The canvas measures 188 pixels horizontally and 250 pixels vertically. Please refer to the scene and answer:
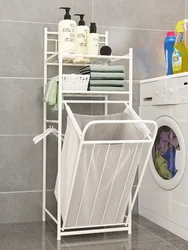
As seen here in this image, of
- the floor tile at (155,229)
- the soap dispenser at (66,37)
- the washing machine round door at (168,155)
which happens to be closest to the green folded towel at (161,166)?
the washing machine round door at (168,155)

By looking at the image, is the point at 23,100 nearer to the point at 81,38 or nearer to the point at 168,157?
the point at 81,38

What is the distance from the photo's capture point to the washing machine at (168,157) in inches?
99.0

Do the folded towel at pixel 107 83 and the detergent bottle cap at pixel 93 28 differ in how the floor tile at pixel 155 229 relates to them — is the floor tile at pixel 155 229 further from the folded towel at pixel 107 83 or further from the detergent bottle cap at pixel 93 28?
the detergent bottle cap at pixel 93 28

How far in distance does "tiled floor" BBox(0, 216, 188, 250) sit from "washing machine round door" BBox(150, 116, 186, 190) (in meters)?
0.29

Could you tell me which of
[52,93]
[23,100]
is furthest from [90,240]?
[23,100]

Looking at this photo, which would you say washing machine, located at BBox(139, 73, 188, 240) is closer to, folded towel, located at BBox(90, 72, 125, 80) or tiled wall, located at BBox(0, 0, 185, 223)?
folded towel, located at BBox(90, 72, 125, 80)

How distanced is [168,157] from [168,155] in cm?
1

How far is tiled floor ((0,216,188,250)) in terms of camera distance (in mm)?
2393

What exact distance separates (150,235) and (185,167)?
17.3 inches

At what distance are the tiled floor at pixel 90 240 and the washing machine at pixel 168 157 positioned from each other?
10 centimetres

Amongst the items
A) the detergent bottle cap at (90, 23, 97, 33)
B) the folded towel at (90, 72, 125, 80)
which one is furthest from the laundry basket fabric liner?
the detergent bottle cap at (90, 23, 97, 33)

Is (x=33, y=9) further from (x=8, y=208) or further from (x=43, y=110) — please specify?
(x=8, y=208)

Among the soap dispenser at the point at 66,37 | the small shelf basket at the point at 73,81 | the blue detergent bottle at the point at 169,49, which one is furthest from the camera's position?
the blue detergent bottle at the point at 169,49

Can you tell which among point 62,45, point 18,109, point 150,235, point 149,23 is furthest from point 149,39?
point 150,235
